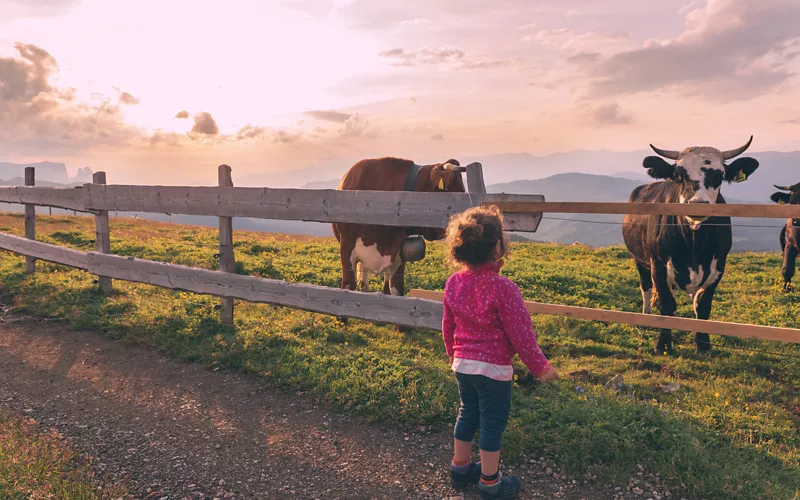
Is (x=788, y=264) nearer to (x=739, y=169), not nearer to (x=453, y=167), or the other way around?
(x=739, y=169)

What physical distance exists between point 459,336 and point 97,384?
179 inches

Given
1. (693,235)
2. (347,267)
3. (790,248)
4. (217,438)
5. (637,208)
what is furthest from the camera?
(790,248)

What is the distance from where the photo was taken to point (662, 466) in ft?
12.9

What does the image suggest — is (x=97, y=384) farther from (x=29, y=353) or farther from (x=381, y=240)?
(x=381, y=240)

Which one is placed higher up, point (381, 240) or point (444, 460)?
point (381, 240)

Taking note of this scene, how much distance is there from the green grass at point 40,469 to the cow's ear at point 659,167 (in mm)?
7297

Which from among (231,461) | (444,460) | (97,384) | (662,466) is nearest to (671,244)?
(662,466)

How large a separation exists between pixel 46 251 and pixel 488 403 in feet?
32.5

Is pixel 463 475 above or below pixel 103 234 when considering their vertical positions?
below

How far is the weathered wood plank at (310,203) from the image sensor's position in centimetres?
570

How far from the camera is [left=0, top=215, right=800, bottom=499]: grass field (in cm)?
414

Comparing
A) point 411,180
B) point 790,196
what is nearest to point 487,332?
point 411,180

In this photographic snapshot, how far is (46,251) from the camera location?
1003 cm

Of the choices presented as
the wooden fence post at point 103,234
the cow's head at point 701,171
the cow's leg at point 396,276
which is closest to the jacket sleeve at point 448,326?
the cow's leg at point 396,276
